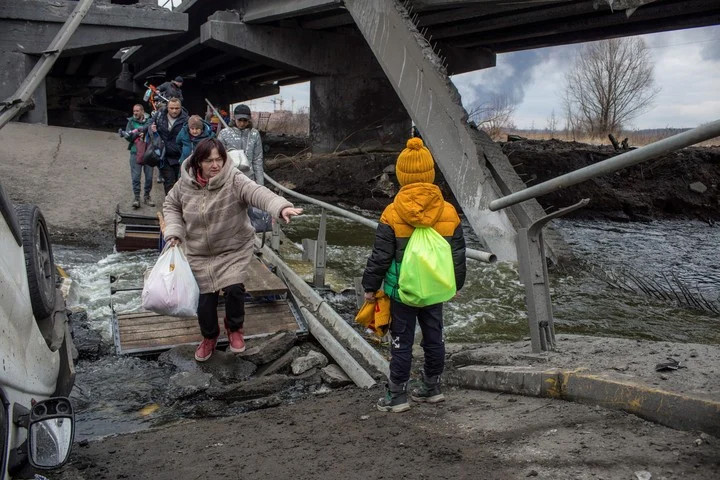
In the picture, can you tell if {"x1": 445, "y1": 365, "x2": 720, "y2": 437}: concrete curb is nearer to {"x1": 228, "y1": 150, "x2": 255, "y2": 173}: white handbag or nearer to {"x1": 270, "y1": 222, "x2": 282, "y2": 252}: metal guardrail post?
{"x1": 228, "y1": 150, "x2": 255, "y2": 173}: white handbag

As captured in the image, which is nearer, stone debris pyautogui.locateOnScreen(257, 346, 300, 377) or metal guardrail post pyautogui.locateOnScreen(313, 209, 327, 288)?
stone debris pyautogui.locateOnScreen(257, 346, 300, 377)

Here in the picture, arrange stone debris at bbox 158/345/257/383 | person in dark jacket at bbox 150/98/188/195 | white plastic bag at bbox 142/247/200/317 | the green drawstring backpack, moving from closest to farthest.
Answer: the green drawstring backpack < white plastic bag at bbox 142/247/200/317 < stone debris at bbox 158/345/257/383 < person in dark jacket at bbox 150/98/188/195

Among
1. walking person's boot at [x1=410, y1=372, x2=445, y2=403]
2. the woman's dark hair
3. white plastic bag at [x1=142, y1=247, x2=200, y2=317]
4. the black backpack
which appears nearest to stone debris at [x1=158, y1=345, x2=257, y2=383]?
white plastic bag at [x1=142, y1=247, x2=200, y2=317]

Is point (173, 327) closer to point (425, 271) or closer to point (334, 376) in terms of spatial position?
point (334, 376)

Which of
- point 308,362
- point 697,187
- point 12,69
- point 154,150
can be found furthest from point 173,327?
point 12,69

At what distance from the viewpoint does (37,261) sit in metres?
3.88

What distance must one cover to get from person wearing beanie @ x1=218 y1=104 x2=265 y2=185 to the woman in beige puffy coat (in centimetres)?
319

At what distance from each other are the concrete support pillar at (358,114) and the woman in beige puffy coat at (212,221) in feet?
53.9

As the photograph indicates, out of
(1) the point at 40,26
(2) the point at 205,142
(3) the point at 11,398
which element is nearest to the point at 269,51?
(1) the point at 40,26

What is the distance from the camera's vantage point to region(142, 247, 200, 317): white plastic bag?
4.62 m

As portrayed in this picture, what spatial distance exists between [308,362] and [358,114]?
1669cm

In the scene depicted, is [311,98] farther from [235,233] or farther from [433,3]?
[235,233]

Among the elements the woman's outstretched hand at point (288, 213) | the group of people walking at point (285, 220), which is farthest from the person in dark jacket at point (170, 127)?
the woman's outstretched hand at point (288, 213)

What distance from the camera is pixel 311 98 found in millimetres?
21984
